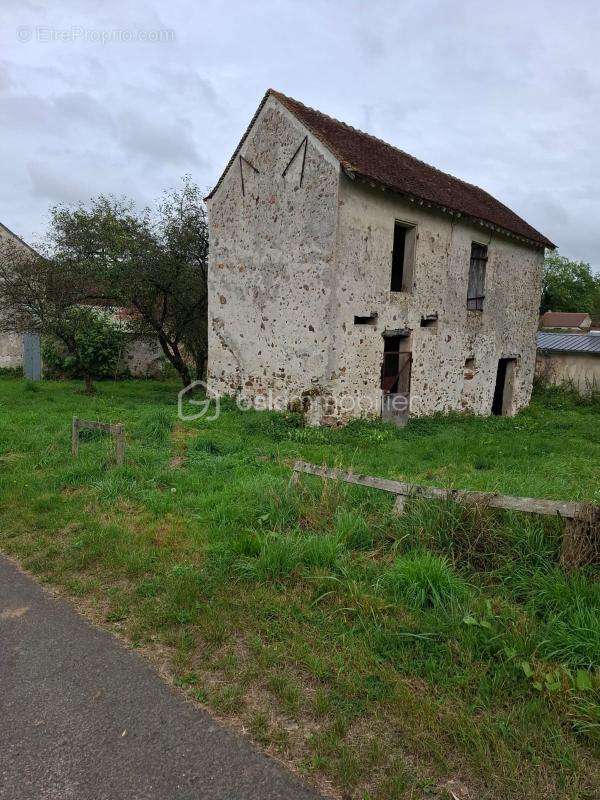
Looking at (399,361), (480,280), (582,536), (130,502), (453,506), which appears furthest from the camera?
(480,280)

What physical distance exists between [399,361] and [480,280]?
162 inches

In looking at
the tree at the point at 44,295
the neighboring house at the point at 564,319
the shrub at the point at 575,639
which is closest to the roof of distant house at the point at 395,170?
the tree at the point at 44,295

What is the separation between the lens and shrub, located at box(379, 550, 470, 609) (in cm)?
367

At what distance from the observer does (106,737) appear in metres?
2.68

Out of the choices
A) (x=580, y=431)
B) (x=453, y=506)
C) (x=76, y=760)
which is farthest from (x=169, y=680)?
(x=580, y=431)

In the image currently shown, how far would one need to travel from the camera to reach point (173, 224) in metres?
14.8

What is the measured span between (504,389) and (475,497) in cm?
1315

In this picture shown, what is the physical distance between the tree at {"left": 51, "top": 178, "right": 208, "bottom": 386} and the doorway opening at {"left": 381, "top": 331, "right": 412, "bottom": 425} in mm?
6719

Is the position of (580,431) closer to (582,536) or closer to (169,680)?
(582,536)

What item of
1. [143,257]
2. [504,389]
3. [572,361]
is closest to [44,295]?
[143,257]

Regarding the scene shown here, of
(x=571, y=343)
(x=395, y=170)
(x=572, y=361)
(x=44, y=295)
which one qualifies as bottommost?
(x=572, y=361)

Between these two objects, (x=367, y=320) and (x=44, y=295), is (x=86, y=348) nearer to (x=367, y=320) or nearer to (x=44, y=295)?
(x=44, y=295)

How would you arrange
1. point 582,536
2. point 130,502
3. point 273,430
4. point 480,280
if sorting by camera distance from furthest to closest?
point 480,280 → point 273,430 → point 130,502 → point 582,536

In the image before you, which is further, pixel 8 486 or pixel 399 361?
pixel 399 361
